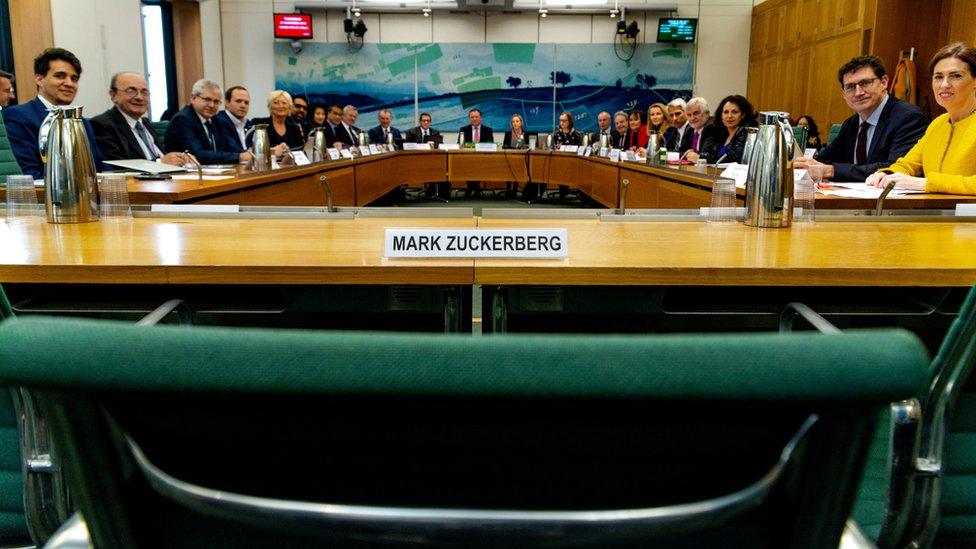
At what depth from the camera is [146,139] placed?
4719 mm

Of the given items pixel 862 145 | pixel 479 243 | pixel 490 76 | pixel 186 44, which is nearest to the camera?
pixel 479 243

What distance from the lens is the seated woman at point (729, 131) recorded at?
5.27 meters

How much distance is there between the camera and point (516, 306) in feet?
5.58

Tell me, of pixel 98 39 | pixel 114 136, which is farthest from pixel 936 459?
pixel 98 39

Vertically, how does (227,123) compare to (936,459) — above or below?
above

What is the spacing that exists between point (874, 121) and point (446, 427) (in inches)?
170

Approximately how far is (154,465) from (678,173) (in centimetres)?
422

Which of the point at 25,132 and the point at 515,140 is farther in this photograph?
the point at 515,140

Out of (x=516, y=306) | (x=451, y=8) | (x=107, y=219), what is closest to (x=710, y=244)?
(x=516, y=306)

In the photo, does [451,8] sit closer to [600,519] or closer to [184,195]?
[184,195]

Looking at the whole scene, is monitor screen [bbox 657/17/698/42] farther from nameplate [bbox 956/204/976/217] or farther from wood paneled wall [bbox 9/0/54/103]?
nameplate [bbox 956/204/976/217]

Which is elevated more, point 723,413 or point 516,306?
point 723,413

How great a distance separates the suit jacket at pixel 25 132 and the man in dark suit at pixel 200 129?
1275 mm

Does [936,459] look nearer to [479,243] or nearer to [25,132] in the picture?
[479,243]
